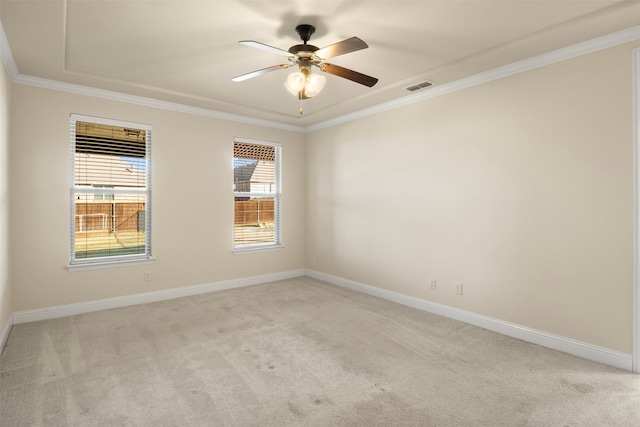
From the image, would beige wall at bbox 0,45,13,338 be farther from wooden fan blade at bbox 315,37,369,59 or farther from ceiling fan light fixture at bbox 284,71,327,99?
wooden fan blade at bbox 315,37,369,59

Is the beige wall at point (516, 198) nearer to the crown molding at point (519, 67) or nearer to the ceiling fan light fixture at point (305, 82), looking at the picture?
the crown molding at point (519, 67)

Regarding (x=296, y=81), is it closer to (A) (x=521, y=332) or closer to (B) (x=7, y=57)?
(B) (x=7, y=57)

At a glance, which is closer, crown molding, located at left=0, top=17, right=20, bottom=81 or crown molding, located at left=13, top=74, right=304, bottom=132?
crown molding, located at left=0, top=17, right=20, bottom=81

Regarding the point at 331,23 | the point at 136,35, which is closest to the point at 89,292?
the point at 136,35

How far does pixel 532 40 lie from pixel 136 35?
3.31m

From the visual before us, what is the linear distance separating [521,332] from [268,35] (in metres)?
3.59

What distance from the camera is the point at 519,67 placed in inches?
131

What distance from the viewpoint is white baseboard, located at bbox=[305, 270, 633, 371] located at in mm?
2790

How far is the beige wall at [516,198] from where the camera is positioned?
2.81 m

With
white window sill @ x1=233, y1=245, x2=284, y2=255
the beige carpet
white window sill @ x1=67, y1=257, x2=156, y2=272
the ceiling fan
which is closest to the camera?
the beige carpet

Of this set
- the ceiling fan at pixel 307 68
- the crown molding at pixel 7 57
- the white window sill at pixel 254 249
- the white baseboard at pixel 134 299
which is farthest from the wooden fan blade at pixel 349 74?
the white baseboard at pixel 134 299

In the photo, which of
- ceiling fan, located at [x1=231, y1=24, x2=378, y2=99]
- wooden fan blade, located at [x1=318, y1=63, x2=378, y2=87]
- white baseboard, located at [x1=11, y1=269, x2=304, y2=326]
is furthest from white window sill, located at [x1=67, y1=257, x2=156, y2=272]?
wooden fan blade, located at [x1=318, y1=63, x2=378, y2=87]

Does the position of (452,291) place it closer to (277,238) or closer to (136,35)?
(277,238)

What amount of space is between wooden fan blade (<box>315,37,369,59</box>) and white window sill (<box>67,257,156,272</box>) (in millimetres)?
3532
